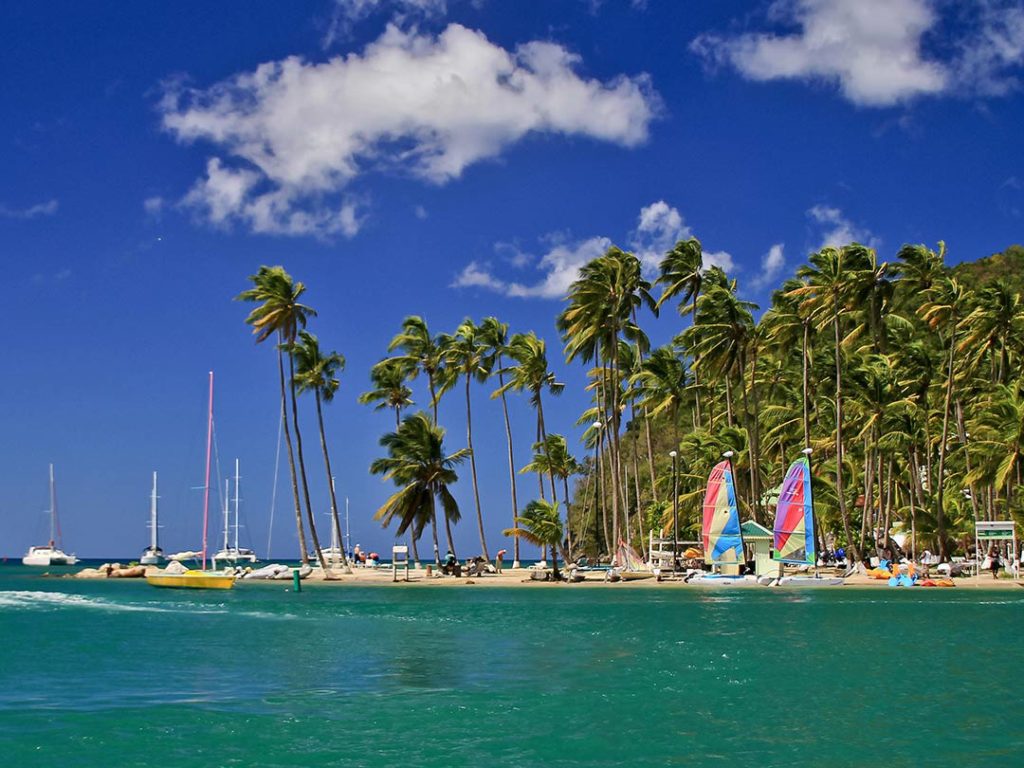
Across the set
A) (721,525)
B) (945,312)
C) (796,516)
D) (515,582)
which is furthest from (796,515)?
(945,312)

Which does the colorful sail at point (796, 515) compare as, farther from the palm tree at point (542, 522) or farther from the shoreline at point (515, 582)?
the palm tree at point (542, 522)

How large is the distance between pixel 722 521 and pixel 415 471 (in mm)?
20179

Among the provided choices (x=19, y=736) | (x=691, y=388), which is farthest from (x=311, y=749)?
(x=691, y=388)

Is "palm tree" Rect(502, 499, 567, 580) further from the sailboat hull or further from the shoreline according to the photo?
the sailboat hull

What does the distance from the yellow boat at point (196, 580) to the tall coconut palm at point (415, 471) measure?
35.3ft

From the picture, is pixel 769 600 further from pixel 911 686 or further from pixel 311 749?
pixel 311 749

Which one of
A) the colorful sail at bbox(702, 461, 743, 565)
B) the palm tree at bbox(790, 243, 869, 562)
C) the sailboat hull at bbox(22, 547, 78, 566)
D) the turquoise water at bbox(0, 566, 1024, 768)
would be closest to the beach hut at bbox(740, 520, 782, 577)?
the colorful sail at bbox(702, 461, 743, 565)

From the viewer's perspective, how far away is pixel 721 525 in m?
56.6

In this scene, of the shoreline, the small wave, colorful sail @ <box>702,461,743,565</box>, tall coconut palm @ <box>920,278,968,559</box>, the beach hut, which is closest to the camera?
the small wave

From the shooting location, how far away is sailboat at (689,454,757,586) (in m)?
56.0

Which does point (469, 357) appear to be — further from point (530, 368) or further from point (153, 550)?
point (153, 550)

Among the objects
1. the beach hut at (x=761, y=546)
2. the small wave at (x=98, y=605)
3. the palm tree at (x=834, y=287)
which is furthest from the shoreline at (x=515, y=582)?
the small wave at (x=98, y=605)

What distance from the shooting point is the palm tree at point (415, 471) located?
66062 millimetres

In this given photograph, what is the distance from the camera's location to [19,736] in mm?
16391
